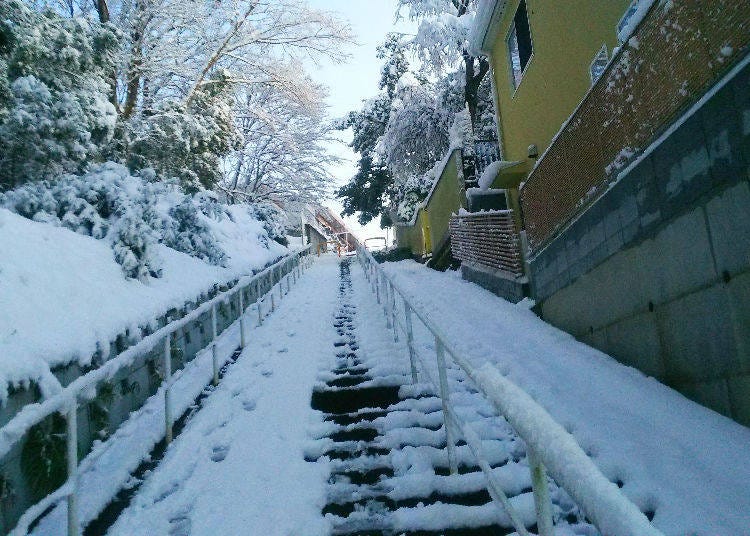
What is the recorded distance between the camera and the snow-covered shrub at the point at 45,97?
757 centimetres

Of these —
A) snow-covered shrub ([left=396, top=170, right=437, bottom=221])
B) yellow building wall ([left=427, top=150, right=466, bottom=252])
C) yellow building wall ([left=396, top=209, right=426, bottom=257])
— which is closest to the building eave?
yellow building wall ([left=427, top=150, right=466, bottom=252])

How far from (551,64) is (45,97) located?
864 cm

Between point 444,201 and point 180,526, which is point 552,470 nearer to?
point 180,526

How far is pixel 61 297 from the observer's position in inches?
156

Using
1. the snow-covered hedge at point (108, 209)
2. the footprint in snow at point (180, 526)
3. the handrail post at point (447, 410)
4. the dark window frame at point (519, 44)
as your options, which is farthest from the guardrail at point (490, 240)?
the footprint in snow at point (180, 526)

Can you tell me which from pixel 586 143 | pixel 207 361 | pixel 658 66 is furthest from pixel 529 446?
pixel 207 361

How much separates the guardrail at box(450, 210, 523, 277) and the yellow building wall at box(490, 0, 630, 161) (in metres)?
1.68

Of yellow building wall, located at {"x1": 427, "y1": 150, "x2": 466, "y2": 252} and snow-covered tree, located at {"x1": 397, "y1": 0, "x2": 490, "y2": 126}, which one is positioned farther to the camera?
snow-covered tree, located at {"x1": 397, "y1": 0, "x2": 490, "y2": 126}

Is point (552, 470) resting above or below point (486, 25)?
below

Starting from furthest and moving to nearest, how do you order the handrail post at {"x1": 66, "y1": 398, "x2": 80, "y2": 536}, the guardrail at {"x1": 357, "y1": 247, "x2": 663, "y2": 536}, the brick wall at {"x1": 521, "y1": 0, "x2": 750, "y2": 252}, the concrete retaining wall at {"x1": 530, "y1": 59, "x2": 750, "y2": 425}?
the brick wall at {"x1": 521, "y1": 0, "x2": 750, "y2": 252}
the concrete retaining wall at {"x1": 530, "y1": 59, "x2": 750, "y2": 425}
the handrail post at {"x1": 66, "y1": 398, "x2": 80, "y2": 536}
the guardrail at {"x1": 357, "y1": 247, "x2": 663, "y2": 536}

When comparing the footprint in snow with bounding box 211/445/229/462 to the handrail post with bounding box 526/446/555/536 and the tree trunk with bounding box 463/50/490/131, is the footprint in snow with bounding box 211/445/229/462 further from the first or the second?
the tree trunk with bounding box 463/50/490/131

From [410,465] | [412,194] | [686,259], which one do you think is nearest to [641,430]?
[686,259]

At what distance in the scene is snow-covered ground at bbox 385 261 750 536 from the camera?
8.55 feet

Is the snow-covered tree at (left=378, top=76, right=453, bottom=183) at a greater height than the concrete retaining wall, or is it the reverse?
the snow-covered tree at (left=378, top=76, right=453, bottom=183)
